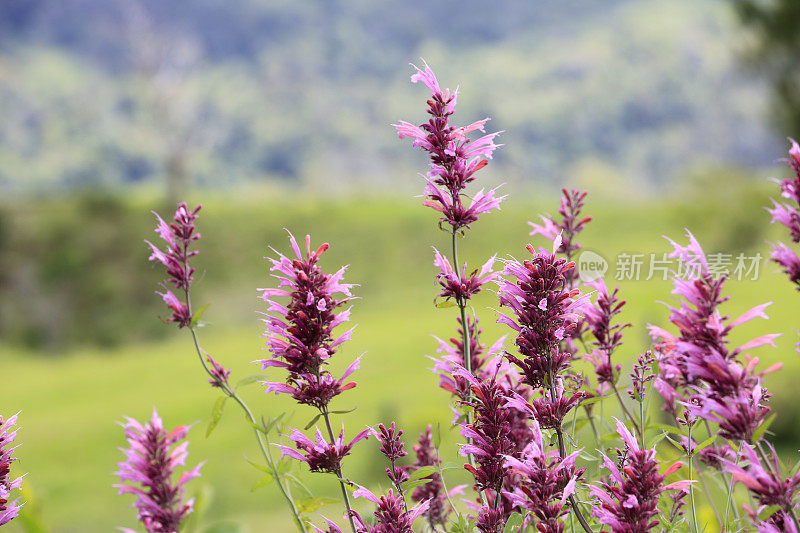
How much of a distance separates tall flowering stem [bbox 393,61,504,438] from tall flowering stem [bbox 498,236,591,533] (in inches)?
7.2

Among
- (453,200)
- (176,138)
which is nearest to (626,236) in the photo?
(176,138)

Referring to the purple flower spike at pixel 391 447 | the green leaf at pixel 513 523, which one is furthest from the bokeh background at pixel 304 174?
the green leaf at pixel 513 523

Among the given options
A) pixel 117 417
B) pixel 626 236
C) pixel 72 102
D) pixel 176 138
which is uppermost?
pixel 72 102

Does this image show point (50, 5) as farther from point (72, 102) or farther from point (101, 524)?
point (101, 524)

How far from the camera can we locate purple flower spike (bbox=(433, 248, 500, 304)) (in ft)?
4.09

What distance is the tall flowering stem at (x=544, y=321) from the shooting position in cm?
103

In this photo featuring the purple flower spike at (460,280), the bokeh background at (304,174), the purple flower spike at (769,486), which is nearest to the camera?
the purple flower spike at (769,486)

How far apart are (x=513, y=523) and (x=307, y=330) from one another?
1.65ft

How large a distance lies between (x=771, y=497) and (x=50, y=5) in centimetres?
10160

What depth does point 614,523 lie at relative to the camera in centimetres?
93

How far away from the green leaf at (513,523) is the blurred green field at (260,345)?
1.33 meters

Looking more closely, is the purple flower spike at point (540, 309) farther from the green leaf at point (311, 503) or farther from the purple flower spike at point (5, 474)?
the purple flower spike at point (5, 474)

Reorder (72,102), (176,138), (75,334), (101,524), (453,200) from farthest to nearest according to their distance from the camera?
1. (72,102)
2. (176,138)
3. (75,334)
4. (101,524)
5. (453,200)

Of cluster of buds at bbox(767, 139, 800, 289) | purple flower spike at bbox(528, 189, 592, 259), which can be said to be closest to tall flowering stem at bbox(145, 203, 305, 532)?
purple flower spike at bbox(528, 189, 592, 259)
